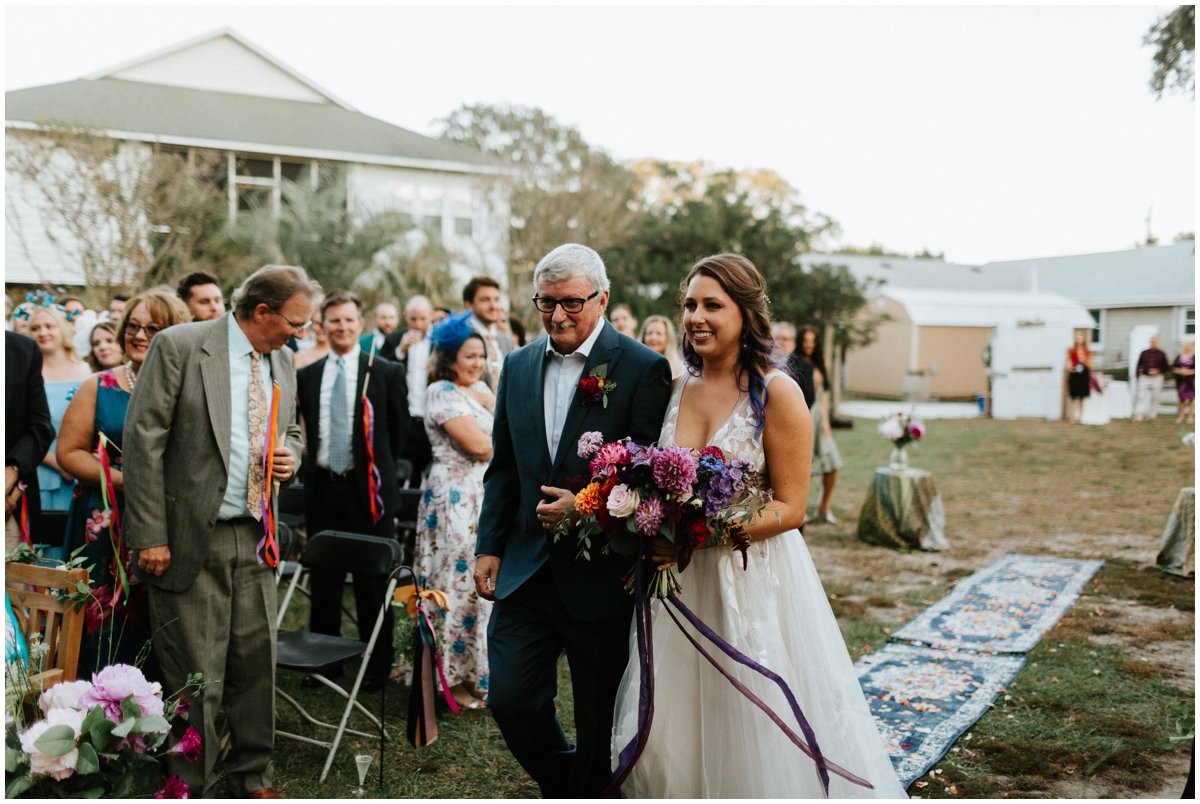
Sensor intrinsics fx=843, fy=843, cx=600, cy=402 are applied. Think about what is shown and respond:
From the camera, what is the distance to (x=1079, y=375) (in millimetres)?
19625

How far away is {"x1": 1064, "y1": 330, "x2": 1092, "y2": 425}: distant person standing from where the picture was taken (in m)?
19.3

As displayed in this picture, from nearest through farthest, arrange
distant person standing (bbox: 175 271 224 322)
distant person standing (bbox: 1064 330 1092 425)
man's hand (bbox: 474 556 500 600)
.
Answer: man's hand (bbox: 474 556 500 600)
distant person standing (bbox: 175 271 224 322)
distant person standing (bbox: 1064 330 1092 425)

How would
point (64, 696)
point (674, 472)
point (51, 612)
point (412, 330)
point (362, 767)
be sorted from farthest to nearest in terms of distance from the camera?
point (412, 330)
point (362, 767)
point (51, 612)
point (674, 472)
point (64, 696)

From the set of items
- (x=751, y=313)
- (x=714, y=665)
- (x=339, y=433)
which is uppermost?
(x=751, y=313)

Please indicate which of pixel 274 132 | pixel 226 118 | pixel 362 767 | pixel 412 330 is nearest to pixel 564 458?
pixel 362 767

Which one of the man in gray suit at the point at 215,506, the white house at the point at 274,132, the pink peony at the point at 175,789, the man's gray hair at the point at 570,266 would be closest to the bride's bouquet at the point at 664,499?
the man's gray hair at the point at 570,266

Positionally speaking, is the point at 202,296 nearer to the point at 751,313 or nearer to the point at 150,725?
the point at 150,725

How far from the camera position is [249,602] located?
362 centimetres

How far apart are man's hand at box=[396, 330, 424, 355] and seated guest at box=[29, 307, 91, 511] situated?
319cm

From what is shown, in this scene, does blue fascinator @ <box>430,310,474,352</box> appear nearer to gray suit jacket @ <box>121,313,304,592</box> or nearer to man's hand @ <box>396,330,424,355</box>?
gray suit jacket @ <box>121,313,304,592</box>

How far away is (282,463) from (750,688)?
84.8 inches

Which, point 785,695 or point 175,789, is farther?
point 175,789

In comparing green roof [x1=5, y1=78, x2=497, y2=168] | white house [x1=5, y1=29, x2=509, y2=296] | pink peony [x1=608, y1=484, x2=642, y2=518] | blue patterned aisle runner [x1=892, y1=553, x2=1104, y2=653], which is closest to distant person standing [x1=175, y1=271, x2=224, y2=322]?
pink peony [x1=608, y1=484, x2=642, y2=518]

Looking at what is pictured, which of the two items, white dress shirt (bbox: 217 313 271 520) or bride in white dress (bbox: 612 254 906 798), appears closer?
bride in white dress (bbox: 612 254 906 798)
